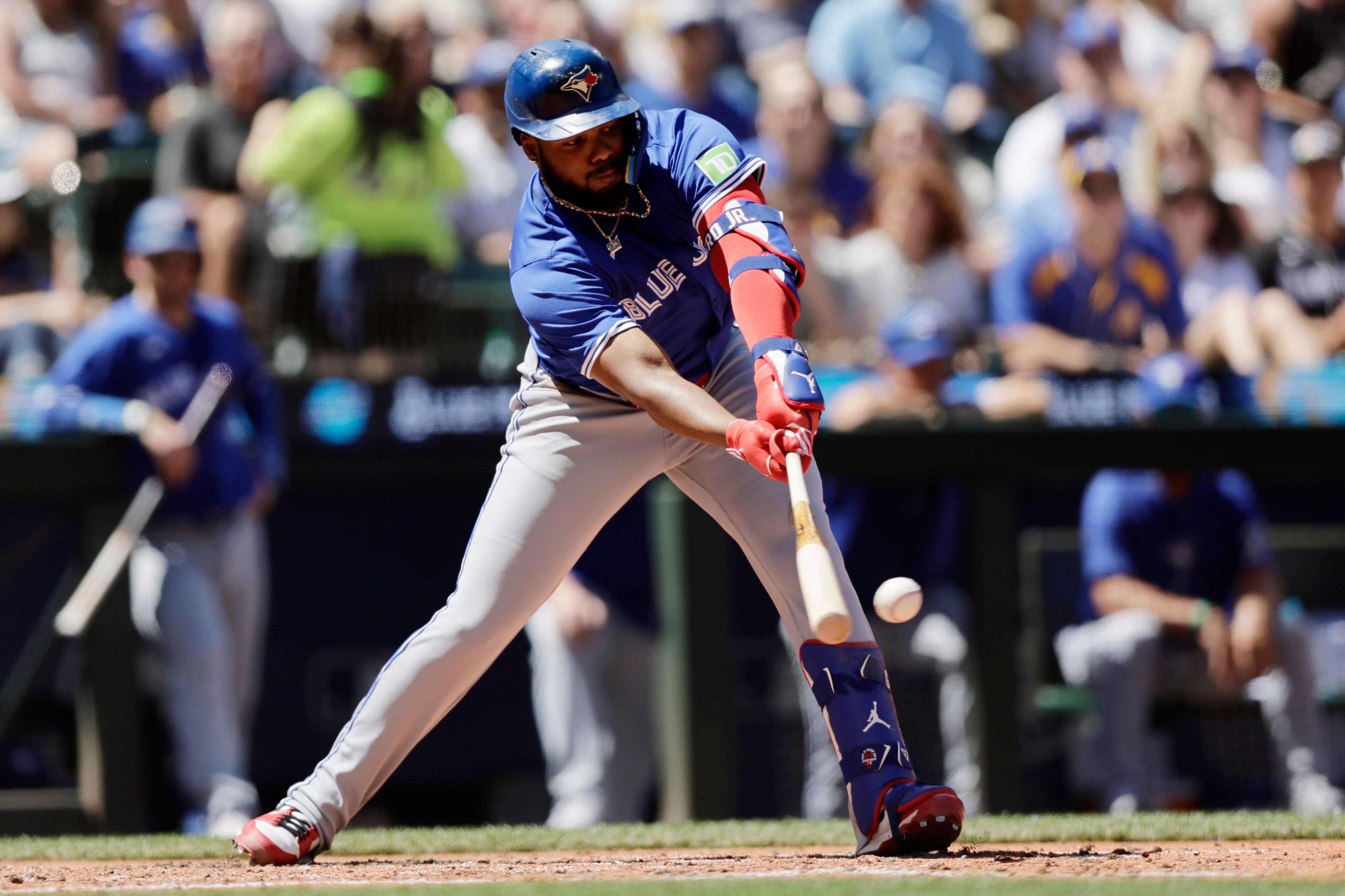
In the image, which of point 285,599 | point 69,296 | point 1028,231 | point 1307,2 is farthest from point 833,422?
point 1307,2

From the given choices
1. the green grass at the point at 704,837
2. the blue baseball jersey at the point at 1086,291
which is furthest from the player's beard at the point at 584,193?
the blue baseball jersey at the point at 1086,291

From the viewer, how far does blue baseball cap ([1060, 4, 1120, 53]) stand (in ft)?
25.3

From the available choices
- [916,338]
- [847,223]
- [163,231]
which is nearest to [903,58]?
[847,223]

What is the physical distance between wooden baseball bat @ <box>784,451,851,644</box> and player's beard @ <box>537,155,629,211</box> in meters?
0.68

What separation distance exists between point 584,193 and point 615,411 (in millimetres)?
454

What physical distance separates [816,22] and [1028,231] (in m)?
2.17

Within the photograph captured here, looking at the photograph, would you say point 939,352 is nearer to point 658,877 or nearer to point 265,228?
point 265,228

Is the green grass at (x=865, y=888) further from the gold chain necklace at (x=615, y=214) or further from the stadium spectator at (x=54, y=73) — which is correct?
the stadium spectator at (x=54, y=73)

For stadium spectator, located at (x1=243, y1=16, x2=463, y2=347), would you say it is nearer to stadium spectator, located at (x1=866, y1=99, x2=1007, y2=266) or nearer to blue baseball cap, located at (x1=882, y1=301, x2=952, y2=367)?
blue baseball cap, located at (x1=882, y1=301, x2=952, y2=367)

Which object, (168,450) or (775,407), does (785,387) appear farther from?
(168,450)

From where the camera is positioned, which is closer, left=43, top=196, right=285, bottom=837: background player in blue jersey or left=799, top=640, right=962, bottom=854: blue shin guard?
left=799, top=640, right=962, bottom=854: blue shin guard

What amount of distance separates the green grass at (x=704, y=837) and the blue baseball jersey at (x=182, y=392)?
1.53m

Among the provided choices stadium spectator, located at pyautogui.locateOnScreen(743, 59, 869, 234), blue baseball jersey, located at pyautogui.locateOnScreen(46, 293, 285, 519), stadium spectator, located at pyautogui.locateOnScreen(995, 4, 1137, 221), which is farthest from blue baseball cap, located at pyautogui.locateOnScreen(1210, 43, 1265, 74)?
blue baseball jersey, located at pyautogui.locateOnScreen(46, 293, 285, 519)

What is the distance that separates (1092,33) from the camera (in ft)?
25.4
